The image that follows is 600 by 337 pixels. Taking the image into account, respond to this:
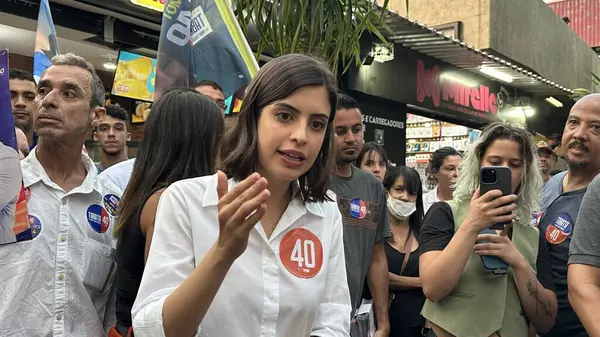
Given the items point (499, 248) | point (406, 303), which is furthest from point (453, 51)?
point (499, 248)

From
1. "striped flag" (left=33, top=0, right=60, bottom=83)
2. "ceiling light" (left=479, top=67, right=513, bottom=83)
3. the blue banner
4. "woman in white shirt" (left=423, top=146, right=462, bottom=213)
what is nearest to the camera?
the blue banner

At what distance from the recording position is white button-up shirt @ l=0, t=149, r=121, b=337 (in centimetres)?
186

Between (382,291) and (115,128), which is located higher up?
(115,128)

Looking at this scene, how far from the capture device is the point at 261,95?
1.53 m

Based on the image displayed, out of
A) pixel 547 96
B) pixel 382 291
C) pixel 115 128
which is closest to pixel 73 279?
pixel 382 291

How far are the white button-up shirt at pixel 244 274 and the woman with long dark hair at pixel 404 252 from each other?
2007mm

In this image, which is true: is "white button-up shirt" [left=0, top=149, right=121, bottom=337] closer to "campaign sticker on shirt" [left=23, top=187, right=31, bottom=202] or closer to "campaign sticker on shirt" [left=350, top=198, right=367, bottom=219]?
"campaign sticker on shirt" [left=23, top=187, right=31, bottom=202]

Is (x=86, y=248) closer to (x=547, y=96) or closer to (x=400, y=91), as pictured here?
(x=400, y=91)

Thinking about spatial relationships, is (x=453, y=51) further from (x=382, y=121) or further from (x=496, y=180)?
(x=496, y=180)

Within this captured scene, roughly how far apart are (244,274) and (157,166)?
0.77 metres

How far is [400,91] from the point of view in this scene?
894 centimetres

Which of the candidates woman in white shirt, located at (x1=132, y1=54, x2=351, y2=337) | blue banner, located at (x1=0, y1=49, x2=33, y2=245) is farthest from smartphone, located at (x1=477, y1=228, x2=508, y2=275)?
blue banner, located at (x1=0, y1=49, x2=33, y2=245)

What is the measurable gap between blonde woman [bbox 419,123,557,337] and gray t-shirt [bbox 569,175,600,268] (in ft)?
1.00

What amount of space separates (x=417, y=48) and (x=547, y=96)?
5.50 m
